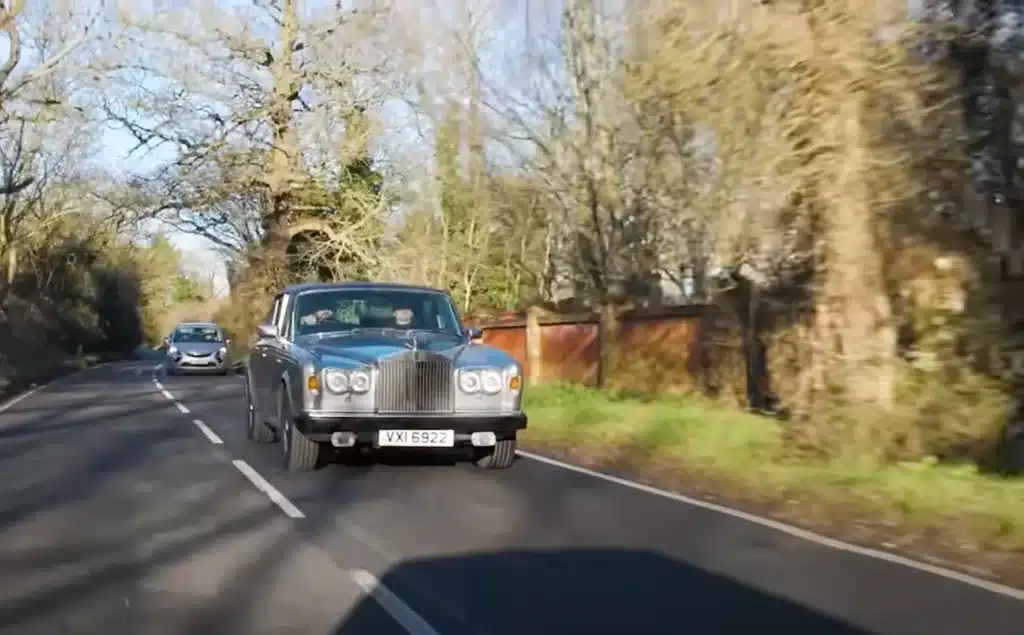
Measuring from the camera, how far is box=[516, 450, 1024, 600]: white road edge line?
26.5 ft

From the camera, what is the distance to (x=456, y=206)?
106ft

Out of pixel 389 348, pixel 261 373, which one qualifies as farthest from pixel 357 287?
pixel 389 348

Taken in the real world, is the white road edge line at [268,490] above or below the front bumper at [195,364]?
below

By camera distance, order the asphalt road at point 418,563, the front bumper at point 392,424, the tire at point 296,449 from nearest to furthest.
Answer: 1. the asphalt road at point 418,563
2. the front bumper at point 392,424
3. the tire at point 296,449

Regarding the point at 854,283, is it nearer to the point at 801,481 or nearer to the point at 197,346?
the point at 801,481

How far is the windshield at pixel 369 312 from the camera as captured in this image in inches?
585

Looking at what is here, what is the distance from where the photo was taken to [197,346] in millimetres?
38344

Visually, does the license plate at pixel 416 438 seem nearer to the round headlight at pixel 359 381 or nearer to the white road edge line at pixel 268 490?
the round headlight at pixel 359 381

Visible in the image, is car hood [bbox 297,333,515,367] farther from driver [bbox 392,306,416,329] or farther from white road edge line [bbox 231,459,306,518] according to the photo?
white road edge line [bbox 231,459,306,518]

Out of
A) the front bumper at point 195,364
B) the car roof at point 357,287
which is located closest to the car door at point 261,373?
the car roof at point 357,287

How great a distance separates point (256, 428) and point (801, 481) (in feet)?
23.4

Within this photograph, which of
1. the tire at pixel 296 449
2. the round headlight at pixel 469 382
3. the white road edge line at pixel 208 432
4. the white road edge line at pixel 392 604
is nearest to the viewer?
the white road edge line at pixel 392 604

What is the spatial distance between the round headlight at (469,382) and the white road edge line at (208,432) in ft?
15.3

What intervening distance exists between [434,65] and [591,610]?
2208cm
